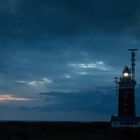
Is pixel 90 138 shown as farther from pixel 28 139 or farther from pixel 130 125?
pixel 130 125

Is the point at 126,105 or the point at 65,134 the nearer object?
the point at 65,134

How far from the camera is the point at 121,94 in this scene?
89.1 meters

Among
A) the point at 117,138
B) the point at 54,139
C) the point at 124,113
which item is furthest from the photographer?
the point at 124,113

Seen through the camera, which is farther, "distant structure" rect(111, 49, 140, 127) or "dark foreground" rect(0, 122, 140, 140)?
"distant structure" rect(111, 49, 140, 127)

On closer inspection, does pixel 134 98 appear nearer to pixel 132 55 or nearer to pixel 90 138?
pixel 132 55

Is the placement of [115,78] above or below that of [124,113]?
above

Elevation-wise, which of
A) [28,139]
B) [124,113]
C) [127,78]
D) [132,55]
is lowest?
[28,139]

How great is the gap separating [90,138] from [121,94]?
33.2 m

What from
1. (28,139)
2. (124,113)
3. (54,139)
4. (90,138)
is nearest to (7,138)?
(28,139)

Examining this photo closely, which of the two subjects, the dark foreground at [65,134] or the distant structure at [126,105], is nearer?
the dark foreground at [65,134]

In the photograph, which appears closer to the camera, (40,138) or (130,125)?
(40,138)

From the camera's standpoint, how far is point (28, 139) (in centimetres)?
5244

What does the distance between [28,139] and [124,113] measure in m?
39.7

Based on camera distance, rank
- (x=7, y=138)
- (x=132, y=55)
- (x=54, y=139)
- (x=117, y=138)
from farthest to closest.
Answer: (x=132, y=55) → (x=117, y=138) → (x=54, y=139) → (x=7, y=138)
